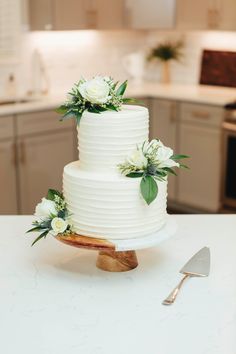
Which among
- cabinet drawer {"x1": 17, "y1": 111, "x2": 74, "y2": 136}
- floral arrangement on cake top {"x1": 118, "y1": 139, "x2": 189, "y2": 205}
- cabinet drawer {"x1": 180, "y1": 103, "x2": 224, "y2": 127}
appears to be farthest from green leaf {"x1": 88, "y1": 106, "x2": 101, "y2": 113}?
cabinet drawer {"x1": 180, "y1": 103, "x2": 224, "y2": 127}

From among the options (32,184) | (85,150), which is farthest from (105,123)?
(32,184)

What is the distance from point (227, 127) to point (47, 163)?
131 centimetres

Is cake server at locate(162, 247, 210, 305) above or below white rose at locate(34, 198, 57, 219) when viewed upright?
below

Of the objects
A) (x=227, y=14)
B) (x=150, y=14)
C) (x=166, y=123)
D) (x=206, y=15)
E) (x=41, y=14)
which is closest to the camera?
(x=41, y=14)

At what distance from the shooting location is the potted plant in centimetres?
515

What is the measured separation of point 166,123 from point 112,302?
3.35m

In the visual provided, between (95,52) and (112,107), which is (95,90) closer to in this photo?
(112,107)

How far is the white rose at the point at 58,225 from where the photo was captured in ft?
5.05

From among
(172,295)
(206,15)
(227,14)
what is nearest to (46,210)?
(172,295)

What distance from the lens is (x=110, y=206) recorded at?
4.96ft

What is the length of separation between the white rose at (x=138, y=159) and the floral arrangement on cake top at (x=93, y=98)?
0.14 meters

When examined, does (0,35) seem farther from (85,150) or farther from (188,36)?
(85,150)

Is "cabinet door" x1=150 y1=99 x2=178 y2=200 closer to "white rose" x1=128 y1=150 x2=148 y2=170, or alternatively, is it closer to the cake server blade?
the cake server blade

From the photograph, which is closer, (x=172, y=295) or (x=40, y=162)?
(x=172, y=295)
